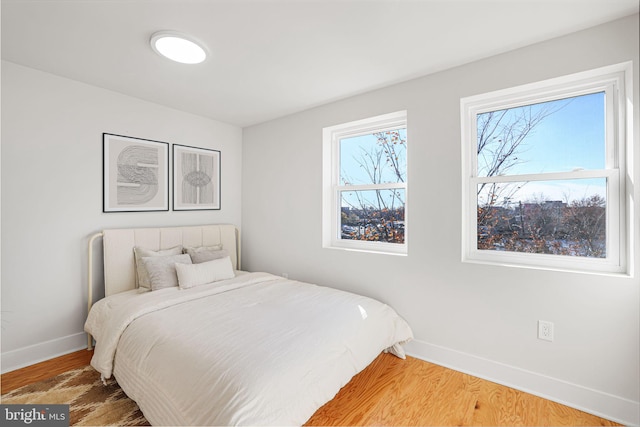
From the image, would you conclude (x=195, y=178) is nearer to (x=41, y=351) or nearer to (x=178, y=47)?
(x=178, y=47)

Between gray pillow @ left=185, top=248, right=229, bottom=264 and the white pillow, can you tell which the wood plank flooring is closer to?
the white pillow

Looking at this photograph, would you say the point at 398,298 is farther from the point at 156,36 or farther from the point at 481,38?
the point at 156,36

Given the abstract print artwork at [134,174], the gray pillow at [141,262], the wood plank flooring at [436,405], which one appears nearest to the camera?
the wood plank flooring at [436,405]

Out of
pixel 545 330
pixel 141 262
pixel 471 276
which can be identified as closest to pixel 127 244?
pixel 141 262

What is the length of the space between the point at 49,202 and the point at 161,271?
108cm

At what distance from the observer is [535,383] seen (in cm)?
205

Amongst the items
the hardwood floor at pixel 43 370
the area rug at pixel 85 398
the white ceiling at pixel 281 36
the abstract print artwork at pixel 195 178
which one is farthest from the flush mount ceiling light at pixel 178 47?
the hardwood floor at pixel 43 370

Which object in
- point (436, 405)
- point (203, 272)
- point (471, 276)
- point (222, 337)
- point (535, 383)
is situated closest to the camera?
point (222, 337)

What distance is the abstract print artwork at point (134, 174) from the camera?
2.85m

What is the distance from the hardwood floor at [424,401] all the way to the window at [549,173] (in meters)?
0.92

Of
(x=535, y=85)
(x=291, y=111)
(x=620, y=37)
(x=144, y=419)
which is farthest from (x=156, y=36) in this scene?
(x=620, y=37)

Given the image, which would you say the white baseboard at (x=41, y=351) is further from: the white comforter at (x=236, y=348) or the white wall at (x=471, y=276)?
the white wall at (x=471, y=276)

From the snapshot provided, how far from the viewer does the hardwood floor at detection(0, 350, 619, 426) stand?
1.80 meters

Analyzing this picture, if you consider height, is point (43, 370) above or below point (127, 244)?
below
